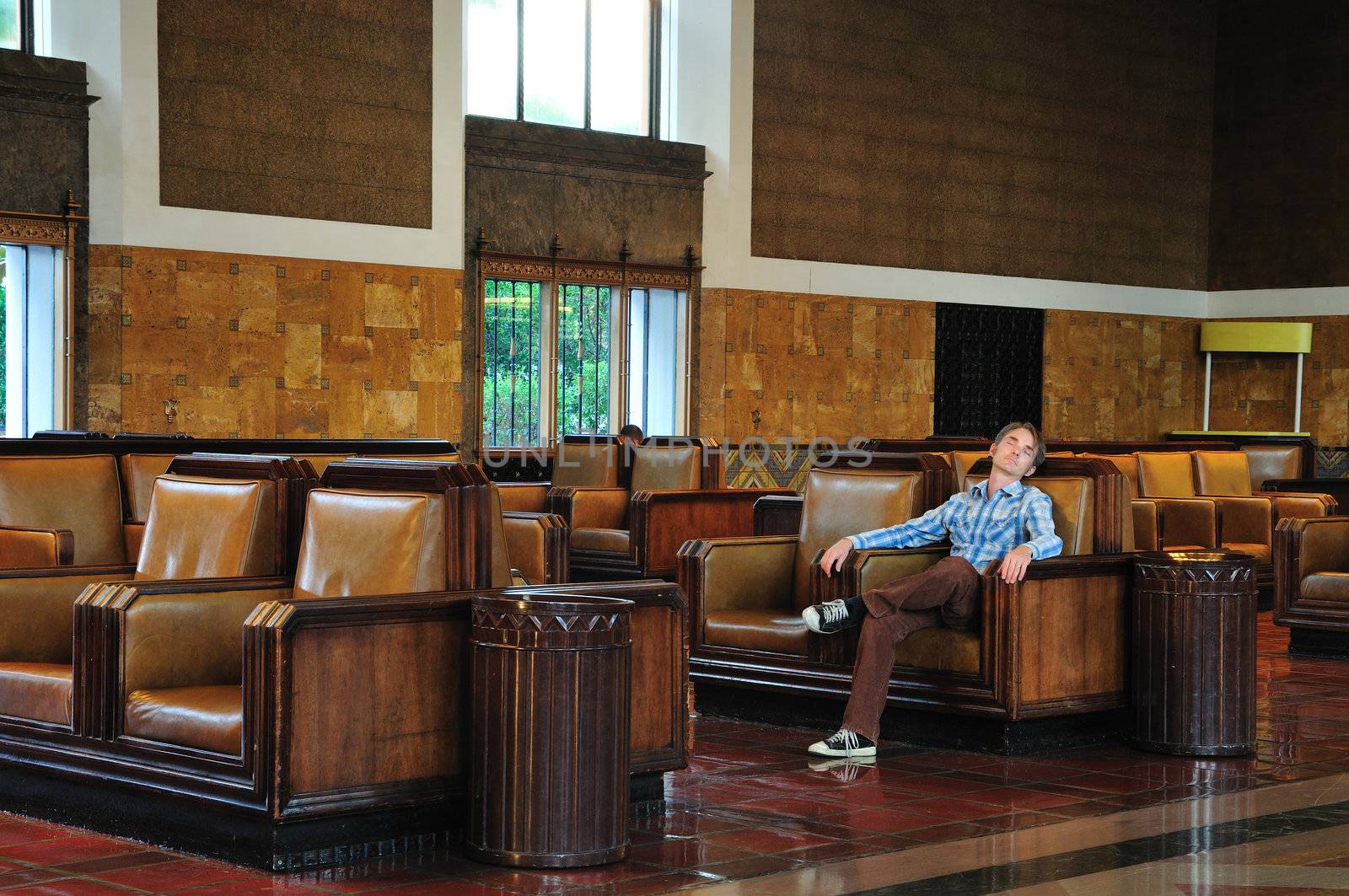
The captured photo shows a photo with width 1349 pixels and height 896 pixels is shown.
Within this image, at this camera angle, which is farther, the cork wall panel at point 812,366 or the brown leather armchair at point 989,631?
the cork wall panel at point 812,366

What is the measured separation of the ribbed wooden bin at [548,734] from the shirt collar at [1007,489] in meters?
2.21

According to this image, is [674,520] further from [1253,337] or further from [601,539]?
[1253,337]

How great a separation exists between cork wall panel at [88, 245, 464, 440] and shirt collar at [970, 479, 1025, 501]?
8.38 meters

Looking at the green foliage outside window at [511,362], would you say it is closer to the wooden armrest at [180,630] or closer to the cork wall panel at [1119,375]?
the cork wall panel at [1119,375]

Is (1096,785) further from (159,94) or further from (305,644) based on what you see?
(159,94)

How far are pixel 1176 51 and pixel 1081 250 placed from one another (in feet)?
9.98

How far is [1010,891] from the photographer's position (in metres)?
3.74

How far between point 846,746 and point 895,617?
→ 1.59ft

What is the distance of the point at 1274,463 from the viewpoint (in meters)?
12.6

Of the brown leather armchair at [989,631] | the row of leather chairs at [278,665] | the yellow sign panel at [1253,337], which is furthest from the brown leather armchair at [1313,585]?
the yellow sign panel at [1253,337]

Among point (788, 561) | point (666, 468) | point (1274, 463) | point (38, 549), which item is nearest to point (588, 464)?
point (666, 468)

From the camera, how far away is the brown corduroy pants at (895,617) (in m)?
5.45

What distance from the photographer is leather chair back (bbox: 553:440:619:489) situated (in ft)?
36.6

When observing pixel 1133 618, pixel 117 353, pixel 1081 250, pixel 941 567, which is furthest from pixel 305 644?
pixel 1081 250
